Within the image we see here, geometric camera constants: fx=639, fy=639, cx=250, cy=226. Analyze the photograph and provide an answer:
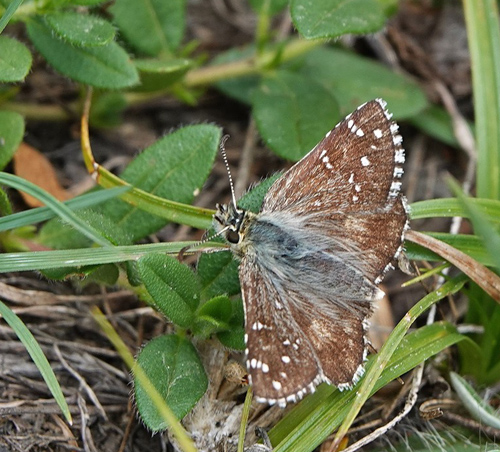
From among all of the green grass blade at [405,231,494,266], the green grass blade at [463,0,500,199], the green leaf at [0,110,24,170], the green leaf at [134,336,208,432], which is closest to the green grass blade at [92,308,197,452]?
the green leaf at [134,336,208,432]

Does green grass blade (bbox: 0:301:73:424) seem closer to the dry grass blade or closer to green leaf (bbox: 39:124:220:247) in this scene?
green leaf (bbox: 39:124:220:247)

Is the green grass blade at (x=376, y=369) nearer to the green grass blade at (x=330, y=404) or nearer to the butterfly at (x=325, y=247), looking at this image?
the green grass blade at (x=330, y=404)

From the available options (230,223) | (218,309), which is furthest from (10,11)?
(218,309)

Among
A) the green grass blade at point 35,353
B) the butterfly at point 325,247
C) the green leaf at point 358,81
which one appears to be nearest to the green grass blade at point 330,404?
the butterfly at point 325,247

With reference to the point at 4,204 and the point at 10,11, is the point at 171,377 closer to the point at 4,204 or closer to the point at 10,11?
the point at 4,204

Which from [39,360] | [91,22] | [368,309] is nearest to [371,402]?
[368,309]

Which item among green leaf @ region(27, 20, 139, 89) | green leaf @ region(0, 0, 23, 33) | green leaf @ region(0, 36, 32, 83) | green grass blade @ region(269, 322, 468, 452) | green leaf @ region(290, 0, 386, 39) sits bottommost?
green grass blade @ region(269, 322, 468, 452)
